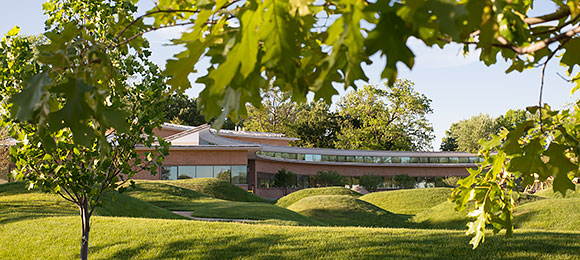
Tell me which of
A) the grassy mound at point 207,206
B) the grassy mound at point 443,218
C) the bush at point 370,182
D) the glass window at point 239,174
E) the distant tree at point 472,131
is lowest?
the grassy mound at point 443,218

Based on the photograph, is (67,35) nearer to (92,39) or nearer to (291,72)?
(92,39)

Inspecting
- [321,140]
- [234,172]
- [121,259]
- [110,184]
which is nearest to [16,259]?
[121,259]

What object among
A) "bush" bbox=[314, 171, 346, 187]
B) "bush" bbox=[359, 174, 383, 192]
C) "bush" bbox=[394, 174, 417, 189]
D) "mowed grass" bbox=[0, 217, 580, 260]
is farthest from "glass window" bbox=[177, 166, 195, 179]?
"mowed grass" bbox=[0, 217, 580, 260]

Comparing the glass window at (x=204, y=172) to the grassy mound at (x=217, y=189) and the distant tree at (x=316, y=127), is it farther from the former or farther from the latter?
the distant tree at (x=316, y=127)

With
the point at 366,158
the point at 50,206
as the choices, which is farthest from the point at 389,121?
the point at 50,206

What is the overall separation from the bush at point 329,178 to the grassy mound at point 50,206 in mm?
23026

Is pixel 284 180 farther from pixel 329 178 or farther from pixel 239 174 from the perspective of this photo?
pixel 239 174

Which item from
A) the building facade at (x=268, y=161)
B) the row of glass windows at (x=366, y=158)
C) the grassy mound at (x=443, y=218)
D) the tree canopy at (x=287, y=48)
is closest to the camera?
the tree canopy at (x=287, y=48)

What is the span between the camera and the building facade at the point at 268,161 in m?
33.4

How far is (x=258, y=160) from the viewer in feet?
121

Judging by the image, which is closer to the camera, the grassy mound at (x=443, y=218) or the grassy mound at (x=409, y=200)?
the grassy mound at (x=443, y=218)

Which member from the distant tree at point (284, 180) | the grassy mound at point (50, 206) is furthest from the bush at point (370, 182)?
the grassy mound at point (50, 206)

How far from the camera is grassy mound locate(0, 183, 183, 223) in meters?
14.2

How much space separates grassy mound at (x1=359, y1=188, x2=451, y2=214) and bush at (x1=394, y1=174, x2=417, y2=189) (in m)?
17.0
